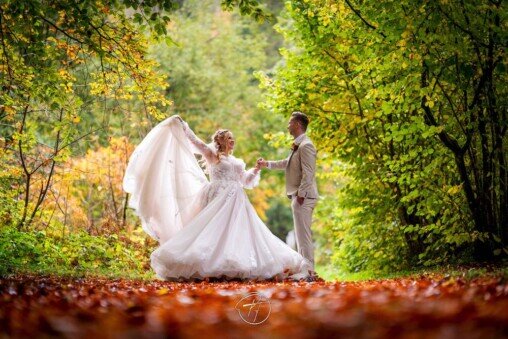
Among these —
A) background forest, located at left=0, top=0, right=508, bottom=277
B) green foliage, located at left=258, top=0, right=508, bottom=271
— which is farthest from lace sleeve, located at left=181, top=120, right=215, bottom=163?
green foliage, located at left=258, top=0, right=508, bottom=271

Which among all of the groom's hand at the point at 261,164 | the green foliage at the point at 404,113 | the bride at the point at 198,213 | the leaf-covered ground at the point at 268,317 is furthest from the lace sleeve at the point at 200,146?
the leaf-covered ground at the point at 268,317

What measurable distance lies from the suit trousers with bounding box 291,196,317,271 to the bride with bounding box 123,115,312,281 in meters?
0.16

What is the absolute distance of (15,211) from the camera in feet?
36.3

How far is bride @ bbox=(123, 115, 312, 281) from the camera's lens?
8.72 metres

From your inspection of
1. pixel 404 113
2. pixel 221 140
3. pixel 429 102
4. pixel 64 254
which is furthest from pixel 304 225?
pixel 64 254

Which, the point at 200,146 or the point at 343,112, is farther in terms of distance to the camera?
the point at 343,112

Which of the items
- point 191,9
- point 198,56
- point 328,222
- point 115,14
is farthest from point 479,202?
point 191,9

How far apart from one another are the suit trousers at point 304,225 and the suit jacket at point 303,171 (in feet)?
0.54

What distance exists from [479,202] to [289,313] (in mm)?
5551

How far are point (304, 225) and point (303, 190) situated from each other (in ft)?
1.84

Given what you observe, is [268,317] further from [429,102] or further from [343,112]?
[343,112]

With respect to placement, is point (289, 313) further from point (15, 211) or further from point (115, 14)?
point (15, 211)

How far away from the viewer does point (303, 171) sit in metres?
9.41

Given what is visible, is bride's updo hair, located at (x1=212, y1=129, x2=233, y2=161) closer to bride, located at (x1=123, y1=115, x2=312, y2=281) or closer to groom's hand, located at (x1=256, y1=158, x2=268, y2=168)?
bride, located at (x1=123, y1=115, x2=312, y2=281)
